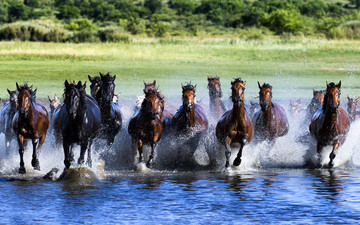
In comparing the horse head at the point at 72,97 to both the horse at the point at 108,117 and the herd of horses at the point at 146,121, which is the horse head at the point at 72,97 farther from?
the horse at the point at 108,117

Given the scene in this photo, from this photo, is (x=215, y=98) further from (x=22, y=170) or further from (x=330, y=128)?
(x=22, y=170)

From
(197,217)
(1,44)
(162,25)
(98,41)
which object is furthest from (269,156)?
(162,25)

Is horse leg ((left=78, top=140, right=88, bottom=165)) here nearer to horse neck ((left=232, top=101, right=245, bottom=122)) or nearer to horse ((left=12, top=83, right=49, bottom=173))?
horse ((left=12, top=83, right=49, bottom=173))

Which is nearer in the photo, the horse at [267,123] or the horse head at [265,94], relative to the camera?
the horse head at [265,94]

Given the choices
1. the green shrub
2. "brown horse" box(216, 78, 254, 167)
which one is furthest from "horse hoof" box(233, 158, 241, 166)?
the green shrub

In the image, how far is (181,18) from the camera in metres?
94.2

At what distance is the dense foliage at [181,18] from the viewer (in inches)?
2532

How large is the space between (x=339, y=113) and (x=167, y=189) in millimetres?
4457

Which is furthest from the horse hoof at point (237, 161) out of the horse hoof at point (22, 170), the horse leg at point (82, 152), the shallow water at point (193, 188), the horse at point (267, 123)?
the horse hoof at point (22, 170)

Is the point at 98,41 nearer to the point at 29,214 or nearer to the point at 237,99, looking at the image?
the point at 237,99

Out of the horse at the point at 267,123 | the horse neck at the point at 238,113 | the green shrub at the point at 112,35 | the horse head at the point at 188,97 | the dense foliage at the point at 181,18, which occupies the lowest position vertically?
Answer: the horse at the point at 267,123

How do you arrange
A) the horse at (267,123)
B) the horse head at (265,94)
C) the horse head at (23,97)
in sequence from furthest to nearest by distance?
the horse at (267,123), the horse head at (265,94), the horse head at (23,97)

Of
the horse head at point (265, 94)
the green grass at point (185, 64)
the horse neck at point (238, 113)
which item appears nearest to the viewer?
the horse neck at point (238, 113)

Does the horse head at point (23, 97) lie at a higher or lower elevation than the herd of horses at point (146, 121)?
higher
